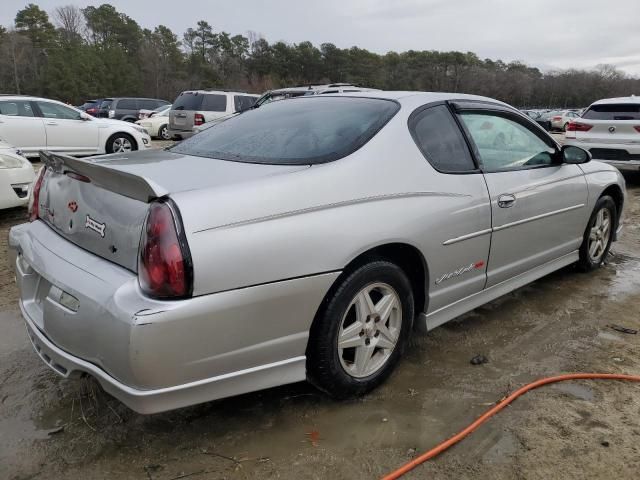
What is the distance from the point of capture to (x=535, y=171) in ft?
11.4

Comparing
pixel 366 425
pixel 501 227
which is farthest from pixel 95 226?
pixel 501 227

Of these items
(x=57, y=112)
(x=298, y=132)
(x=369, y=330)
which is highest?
(x=298, y=132)

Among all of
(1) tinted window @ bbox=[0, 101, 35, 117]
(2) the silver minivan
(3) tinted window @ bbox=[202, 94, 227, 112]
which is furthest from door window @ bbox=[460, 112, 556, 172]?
(3) tinted window @ bbox=[202, 94, 227, 112]

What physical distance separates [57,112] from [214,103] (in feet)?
14.9

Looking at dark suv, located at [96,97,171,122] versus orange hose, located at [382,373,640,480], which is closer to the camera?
orange hose, located at [382,373,640,480]

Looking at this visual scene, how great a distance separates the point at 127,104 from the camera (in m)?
23.4

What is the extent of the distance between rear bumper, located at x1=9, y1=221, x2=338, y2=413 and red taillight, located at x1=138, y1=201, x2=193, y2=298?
0.04m

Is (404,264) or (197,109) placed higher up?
(197,109)

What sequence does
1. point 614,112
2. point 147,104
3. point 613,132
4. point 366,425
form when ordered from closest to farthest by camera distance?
point 366,425
point 613,132
point 614,112
point 147,104

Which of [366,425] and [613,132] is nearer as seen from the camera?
[366,425]

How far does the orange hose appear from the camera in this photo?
2.09 meters

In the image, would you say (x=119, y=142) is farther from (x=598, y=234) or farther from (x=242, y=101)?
(x=598, y=234)

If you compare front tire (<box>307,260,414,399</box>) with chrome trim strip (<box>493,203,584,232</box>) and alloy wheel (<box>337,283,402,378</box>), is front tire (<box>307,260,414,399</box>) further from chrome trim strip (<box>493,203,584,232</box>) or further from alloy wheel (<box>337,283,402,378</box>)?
chrome trim strip (<box>493,203,584,232</box>)

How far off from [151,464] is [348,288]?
1.08m
